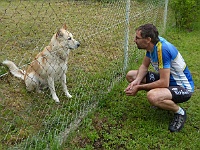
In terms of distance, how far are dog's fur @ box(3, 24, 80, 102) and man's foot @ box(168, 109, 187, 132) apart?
4.48ft

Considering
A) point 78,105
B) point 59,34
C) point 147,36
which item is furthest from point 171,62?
point 59,34

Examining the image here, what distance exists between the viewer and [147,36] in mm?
2848

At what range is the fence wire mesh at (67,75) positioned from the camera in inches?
109

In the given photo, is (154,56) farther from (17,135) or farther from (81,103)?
(17,135)

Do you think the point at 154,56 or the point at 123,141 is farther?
the point at 154,56

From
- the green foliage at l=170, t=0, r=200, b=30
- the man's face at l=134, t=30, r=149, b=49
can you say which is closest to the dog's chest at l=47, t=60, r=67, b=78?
the man's face at l=134, t=30, r=149, b=49

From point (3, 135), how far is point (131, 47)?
10.2ft

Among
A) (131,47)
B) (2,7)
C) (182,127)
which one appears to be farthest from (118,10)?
(182,127)

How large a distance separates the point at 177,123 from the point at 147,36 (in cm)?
104

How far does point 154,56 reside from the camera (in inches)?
118

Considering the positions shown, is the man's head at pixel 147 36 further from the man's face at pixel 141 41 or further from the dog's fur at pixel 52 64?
the dog's fur at pixel 52 64

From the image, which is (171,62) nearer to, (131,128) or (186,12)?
(131,128)

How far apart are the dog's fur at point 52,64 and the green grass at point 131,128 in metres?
0.65

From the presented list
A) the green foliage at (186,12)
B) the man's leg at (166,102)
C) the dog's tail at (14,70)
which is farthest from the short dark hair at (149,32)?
the green foliage at (186,12)
